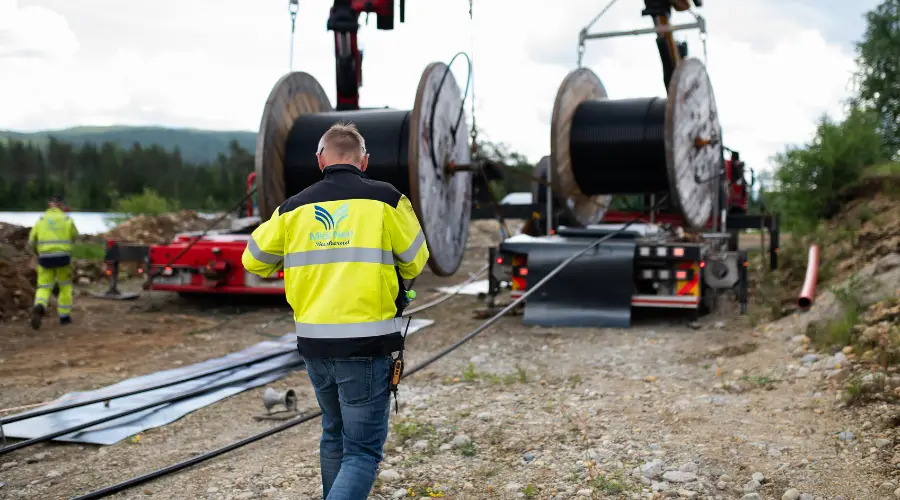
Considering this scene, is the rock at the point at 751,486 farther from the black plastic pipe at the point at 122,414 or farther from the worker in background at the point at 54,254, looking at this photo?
the worker in background at the point at 54,254

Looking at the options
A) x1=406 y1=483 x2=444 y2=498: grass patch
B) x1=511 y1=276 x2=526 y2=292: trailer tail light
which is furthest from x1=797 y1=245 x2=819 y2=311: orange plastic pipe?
x1=406 y1=483 x2=444 y2=498: grass patch

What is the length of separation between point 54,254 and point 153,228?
1434 centimetres

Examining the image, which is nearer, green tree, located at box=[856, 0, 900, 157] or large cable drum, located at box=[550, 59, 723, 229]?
large cable drum, located at box=[550, 59, 723, 229]

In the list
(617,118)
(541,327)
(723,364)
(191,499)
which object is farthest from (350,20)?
(191,499)

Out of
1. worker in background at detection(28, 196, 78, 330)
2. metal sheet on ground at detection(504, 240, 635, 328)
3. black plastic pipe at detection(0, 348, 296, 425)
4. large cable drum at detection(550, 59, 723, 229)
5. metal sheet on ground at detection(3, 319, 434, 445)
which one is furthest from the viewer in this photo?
worker in background at detection(28, 196, 78, 330)

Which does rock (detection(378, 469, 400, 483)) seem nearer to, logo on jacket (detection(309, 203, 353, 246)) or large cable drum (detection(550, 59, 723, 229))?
logo on jacket (detection(309, 203, 353, 246))

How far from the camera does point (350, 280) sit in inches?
134

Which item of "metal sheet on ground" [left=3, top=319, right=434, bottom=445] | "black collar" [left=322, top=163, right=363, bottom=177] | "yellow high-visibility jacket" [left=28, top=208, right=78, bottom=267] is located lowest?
"metal sheet on ground" [left=3, top=319, right=434, bottom=445]

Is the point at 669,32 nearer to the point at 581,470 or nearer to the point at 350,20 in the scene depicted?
the point at 350,20

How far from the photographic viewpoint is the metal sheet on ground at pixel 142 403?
18.1 feet

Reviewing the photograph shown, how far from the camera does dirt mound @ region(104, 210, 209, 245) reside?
22.2 meters

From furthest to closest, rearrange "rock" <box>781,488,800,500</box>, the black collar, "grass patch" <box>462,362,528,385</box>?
"grass patch" <box>462,362,528,385</box>
"rock" <box>781,488,800,500</box>
the black collar

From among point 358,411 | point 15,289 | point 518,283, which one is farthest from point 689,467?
point 15,289

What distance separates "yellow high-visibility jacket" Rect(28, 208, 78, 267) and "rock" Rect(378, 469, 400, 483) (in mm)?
7117
